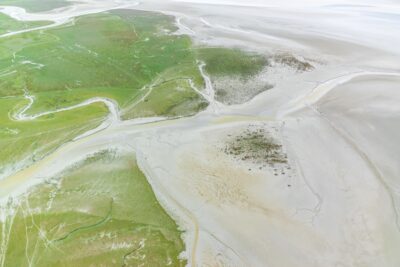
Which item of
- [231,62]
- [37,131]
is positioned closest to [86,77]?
[37,131]

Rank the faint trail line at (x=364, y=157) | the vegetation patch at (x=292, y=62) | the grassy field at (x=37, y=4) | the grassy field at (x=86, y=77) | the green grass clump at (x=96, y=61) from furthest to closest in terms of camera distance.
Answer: the grassy field at (x=37, y=4), the vegetation patch at (x=292, y=62), the green grass clump at (x=96, y=61), the grassy field at (x=86, y=77), the faint trail line at (x=364, y=157)

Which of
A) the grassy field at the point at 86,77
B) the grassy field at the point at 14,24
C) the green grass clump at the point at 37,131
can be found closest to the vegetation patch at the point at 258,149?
the grassy field at the point at 86,77

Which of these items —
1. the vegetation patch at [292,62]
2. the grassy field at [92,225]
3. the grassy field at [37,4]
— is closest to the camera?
the grassy field at [92,225]

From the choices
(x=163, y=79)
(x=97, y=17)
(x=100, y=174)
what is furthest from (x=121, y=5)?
(x=100, y=174)

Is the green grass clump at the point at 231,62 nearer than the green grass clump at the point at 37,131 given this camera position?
No

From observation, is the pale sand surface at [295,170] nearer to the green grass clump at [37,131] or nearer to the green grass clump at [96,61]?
the green grass clump at [37,131]

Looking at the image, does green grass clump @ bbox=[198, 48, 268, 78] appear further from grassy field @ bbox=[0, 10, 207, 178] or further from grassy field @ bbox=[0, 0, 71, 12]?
grassy field @ bbox=[0, 0, 71, 12]
